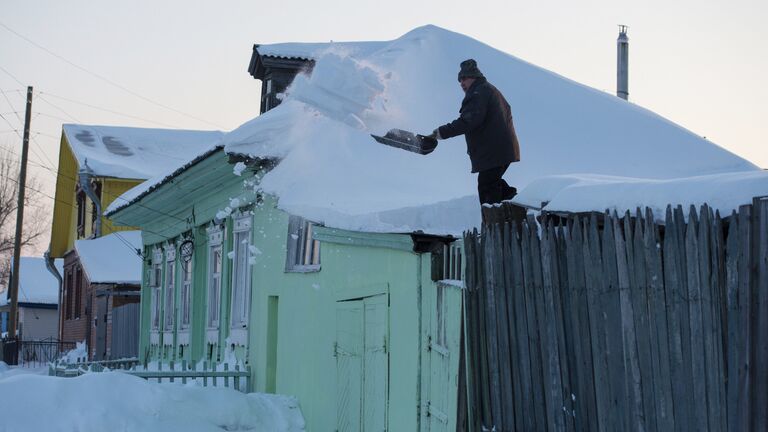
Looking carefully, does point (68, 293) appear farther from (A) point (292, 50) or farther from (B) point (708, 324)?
(B) point (708, 324)

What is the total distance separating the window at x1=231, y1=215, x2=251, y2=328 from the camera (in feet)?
50.1

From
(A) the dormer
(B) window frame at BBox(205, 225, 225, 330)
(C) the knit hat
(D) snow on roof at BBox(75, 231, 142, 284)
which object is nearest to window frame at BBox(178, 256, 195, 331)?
(B) window frame at BBox(205, 225, 225, 330)

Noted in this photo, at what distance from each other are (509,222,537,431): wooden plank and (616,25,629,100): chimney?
1610 cm

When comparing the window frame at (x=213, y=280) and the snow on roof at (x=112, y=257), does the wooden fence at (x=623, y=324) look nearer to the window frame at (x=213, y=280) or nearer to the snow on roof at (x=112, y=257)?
the window frame at (x=213, y=280)

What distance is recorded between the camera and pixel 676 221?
15.6ft

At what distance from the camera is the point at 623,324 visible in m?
5.09

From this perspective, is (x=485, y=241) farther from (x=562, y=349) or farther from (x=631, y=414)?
(x=631, y=414)

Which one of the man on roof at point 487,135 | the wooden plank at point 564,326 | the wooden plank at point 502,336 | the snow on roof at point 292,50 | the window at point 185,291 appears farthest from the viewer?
the snow on roof at point 292,50

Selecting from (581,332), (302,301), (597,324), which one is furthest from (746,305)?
(302,301)

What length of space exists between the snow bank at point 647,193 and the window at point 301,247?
615 cm

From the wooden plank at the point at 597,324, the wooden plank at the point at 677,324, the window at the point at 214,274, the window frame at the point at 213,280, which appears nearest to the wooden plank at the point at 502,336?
the wooden plank at the point at 597,324

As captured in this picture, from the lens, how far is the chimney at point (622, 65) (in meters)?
Answer: 21.7

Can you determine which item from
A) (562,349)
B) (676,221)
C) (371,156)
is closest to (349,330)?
(371,156)

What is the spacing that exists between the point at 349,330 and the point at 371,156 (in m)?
2.55
